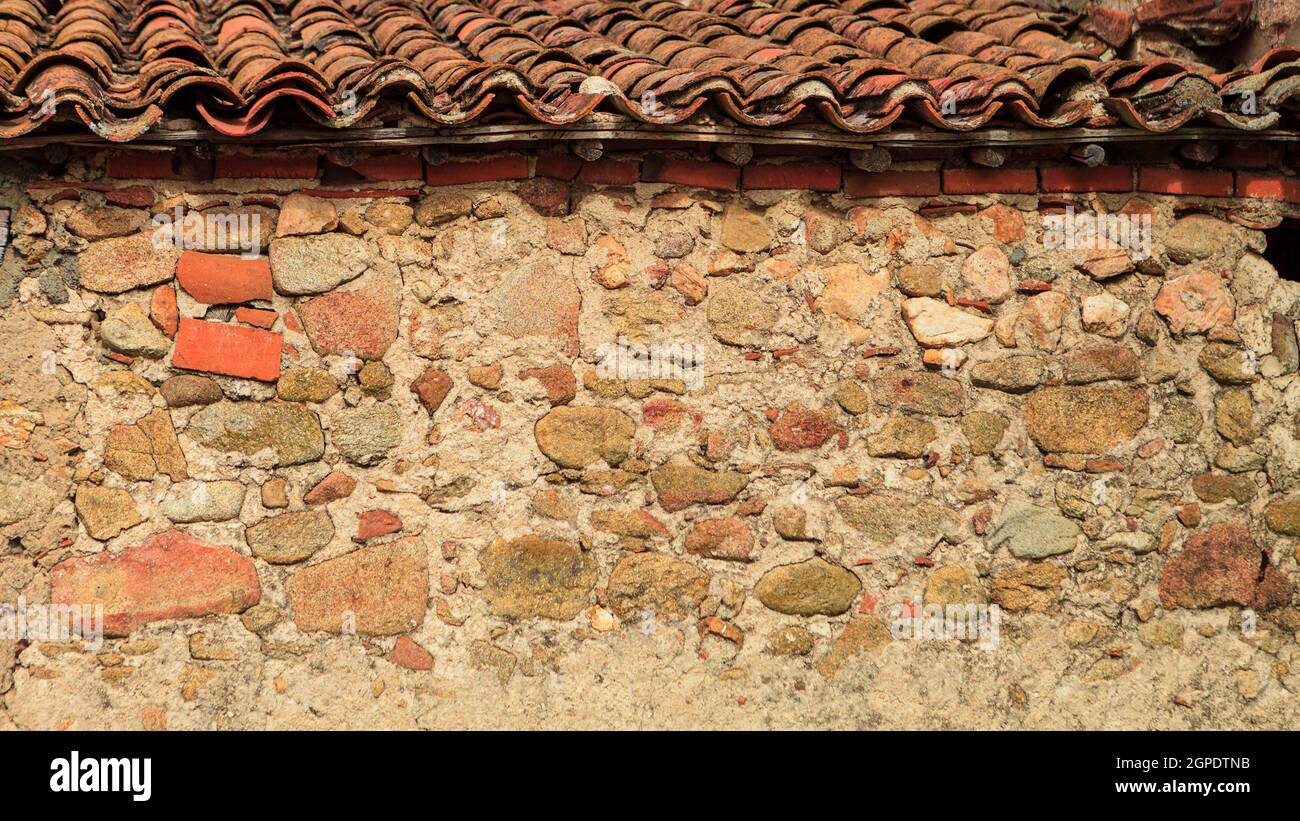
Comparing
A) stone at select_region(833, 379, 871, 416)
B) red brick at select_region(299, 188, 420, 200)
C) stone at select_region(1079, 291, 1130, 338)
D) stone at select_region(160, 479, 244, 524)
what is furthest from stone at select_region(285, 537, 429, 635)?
stone at select_region(1079, 291, 1130, 338)

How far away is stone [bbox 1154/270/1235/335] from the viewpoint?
167 inches

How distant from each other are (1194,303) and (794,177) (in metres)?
1.44

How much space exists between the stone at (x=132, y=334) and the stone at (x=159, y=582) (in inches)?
21.5

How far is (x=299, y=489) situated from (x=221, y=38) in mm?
1645

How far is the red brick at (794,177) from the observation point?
4059 millimetres

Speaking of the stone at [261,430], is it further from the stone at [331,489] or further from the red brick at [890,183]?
the red brick at [890,183]

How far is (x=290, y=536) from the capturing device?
379 centimetres

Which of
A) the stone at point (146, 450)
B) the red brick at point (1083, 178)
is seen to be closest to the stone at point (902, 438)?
the red brick at point (1083, 178)

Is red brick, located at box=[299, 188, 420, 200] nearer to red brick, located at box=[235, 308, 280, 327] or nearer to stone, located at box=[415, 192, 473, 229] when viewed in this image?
stone, located at box=[415, 192, 473, 229]

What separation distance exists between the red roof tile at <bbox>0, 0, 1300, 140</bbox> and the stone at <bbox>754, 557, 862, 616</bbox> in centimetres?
139

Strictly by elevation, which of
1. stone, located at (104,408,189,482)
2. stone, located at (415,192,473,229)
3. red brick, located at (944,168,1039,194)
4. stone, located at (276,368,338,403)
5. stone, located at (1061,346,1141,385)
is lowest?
stone, located at (104,408,189,482)

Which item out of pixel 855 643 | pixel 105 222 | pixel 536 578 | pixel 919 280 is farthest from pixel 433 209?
pixel 855 643

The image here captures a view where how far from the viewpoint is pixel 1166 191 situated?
4.25 metres

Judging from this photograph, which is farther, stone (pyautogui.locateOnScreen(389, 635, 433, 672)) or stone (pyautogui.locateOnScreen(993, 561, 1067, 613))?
stone (pyautogui.locateOnScreen(993, 561, 1067, 613))
